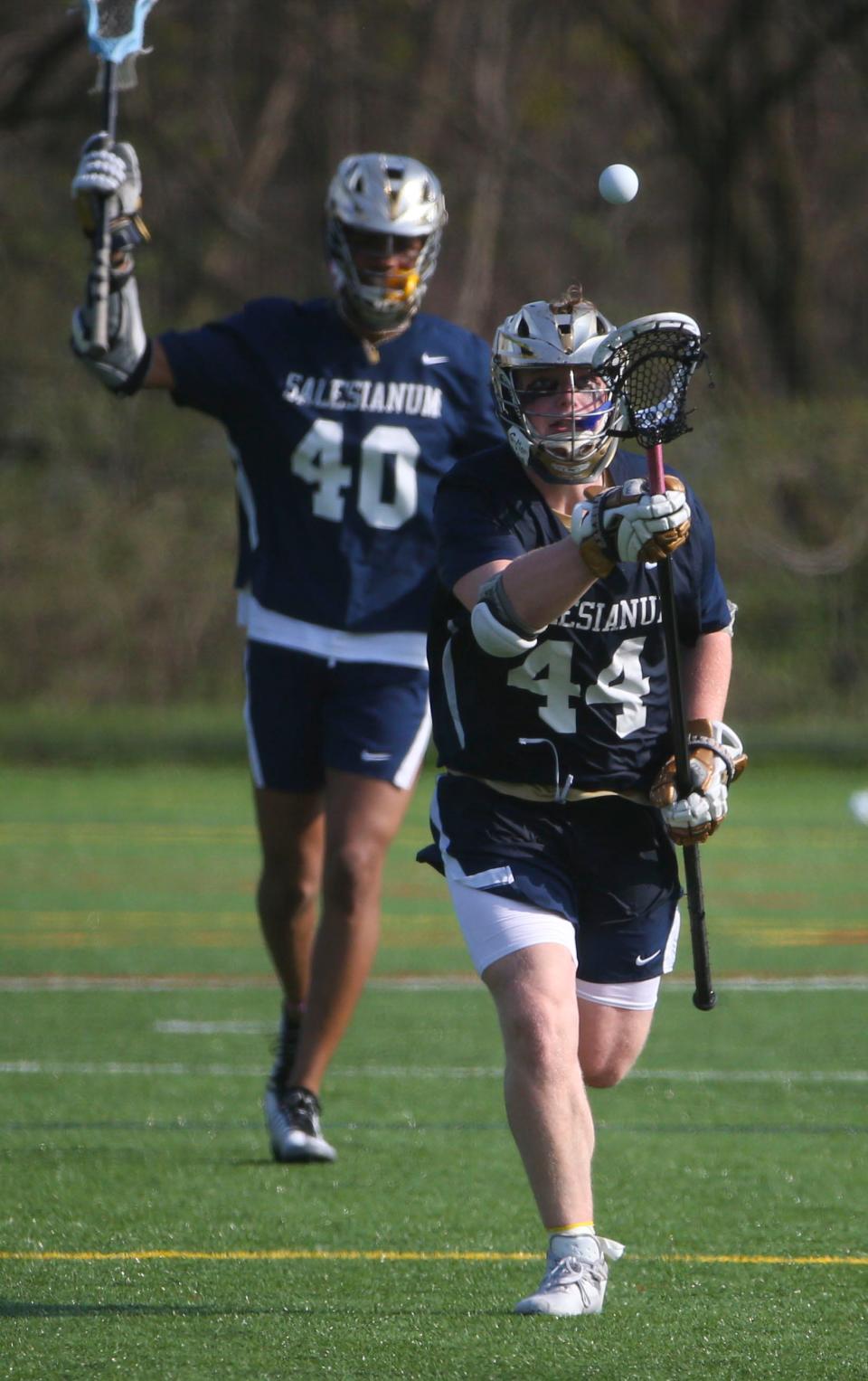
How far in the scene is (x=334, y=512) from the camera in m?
5.83

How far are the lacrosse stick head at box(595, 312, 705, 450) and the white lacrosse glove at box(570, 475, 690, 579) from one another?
171 millimetres

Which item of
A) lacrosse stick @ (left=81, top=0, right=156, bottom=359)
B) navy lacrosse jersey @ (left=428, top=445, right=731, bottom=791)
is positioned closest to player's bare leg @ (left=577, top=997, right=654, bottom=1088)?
navy lacrosse jersey @ (left=428, top=445, right=731, bottom=791)

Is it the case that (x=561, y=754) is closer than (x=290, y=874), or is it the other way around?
(x=561, y=754)

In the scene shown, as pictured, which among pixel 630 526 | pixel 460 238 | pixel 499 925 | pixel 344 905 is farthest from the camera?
pixel 460 238

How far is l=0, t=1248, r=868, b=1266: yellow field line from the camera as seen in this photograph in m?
4.53

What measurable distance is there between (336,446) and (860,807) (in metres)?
10.3

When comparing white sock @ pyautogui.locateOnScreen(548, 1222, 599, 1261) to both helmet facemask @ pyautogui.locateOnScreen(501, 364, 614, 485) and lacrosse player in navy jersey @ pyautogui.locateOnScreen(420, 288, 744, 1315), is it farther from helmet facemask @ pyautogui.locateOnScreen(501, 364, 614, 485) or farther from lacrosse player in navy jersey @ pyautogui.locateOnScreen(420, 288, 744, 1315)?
helmet facemask @ pyautogui.locateOnScreen(501, 364, 614, 485)

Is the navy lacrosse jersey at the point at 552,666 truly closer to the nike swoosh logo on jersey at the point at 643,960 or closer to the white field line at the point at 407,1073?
the nike swoosh logo on jersey at the point at 643,960

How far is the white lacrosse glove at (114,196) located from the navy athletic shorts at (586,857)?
6.88 feet

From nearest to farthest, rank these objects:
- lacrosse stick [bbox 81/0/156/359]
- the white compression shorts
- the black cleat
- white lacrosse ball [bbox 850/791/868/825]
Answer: the white compression shorts, the black cleat, lacrosse stick [bbox 81/0/156/359], white lacrosse ball [bbox 850/791/868/825]

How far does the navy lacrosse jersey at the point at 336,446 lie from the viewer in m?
5.83

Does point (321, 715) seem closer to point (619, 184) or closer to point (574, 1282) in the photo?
point (619, 184)

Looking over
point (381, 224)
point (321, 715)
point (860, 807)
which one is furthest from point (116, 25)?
point (860, 807)

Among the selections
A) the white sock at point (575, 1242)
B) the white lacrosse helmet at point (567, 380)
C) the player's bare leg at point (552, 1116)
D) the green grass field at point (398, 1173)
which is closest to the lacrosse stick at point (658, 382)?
the white lacrosse helmet at point (567, 380)
